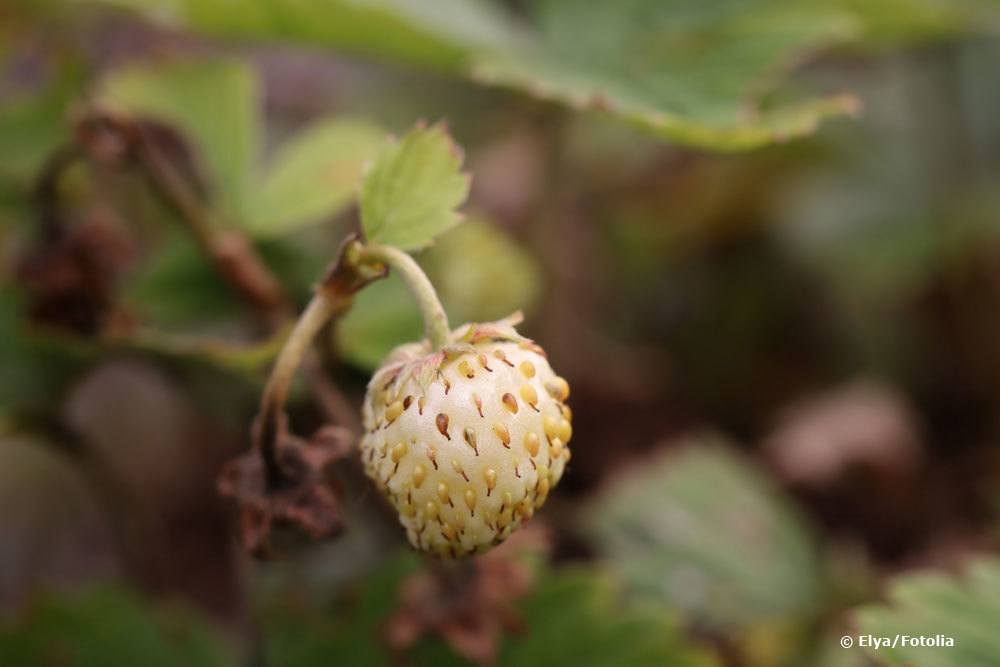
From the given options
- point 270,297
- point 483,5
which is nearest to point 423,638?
point 270,297

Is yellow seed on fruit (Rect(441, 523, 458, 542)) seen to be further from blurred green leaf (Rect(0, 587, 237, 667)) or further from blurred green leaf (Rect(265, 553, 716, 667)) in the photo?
blurred green leaf (Rect(0, 587, 237, 667))

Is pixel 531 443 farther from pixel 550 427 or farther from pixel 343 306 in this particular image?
pixel 343 306

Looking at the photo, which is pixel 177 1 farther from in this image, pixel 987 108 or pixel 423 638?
pixel 987 108

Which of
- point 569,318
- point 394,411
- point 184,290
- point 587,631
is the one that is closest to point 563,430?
point 394,411

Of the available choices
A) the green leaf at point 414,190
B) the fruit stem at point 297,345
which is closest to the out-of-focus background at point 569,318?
the fruit stem at point 297,345

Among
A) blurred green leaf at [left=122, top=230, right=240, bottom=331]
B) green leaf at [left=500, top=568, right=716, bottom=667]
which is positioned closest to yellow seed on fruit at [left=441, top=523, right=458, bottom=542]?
green leaf at [left=500, top=568, right=716, bottom=667]
